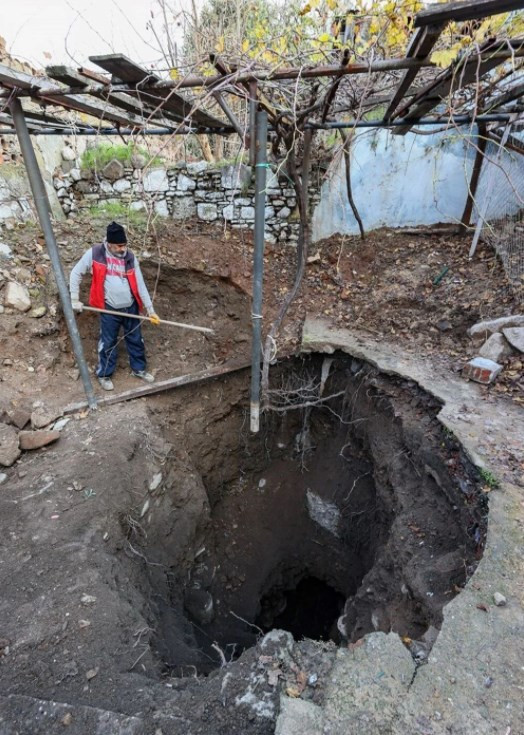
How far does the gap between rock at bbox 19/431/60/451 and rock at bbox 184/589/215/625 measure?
7.50 ft

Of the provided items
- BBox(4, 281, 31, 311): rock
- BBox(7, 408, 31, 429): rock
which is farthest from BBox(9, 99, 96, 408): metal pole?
BBox(4, 281, 31, 311): rock

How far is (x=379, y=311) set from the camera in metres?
5.20

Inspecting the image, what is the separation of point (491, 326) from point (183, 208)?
188 inches

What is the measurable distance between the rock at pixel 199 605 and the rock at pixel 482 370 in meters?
3.89

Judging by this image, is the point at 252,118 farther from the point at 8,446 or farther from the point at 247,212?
the point at 8,446

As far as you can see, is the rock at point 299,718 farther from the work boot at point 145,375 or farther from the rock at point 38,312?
the rock at point 38,312

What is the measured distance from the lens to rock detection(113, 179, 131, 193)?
19.1 ft

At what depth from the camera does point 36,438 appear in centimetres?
362

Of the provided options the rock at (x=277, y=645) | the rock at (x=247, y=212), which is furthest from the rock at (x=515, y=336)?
the rock at (x=247, y=212)

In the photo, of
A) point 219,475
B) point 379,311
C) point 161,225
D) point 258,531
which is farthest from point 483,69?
point 258,531

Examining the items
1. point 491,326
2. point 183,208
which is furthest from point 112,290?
point 491,326

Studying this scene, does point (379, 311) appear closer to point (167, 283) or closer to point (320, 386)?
point (320, 386)

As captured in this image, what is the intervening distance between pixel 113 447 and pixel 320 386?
A: 2.71 m

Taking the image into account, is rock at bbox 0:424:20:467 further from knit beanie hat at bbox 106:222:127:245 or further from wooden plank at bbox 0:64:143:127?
wooden plank at bbox 0:64:143:127
